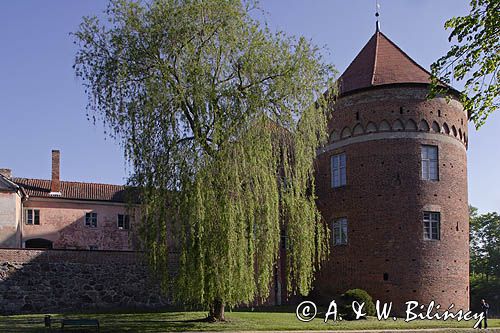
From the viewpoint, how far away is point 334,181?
29.9m

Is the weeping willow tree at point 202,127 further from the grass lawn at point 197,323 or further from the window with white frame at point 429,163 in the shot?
the window with white frame at point 429,163

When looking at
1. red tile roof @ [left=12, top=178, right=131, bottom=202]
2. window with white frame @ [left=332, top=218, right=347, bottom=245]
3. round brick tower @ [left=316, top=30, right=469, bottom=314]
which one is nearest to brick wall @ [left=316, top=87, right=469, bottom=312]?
round brick tower @ [left=316, top=30, right=469, bottom=314]

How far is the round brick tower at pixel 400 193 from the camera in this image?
2717 centimetres

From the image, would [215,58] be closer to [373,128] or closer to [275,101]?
[275,101]

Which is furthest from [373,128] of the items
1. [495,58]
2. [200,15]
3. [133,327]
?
[495,58]

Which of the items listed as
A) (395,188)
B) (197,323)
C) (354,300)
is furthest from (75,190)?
(197,323)

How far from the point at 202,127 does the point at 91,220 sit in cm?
2275

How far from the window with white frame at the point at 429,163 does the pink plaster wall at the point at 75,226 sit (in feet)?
59.7

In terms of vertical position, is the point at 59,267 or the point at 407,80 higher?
Answer: the point at 407,80

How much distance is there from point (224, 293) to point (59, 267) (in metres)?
11.1

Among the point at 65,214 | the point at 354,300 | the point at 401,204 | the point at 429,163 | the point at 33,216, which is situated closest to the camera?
the point at 354,300

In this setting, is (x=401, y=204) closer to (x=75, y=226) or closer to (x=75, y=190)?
(x=75, y=226)

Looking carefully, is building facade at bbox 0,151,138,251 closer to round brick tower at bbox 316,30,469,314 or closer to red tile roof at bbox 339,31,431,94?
round brick tower at bbox 316,30,469,314

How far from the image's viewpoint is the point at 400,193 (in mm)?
27594
